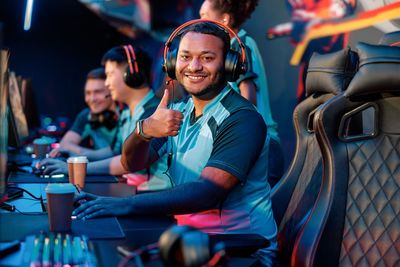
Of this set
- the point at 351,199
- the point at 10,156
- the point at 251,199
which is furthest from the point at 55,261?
the point at 10,156

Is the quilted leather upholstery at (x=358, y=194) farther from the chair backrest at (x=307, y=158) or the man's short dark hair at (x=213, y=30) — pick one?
the man's short dark hair at (x=213, y=30)

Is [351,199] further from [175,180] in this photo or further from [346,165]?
[175,180]

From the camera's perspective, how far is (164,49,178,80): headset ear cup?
88.5 inches

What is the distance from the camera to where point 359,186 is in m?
2.01

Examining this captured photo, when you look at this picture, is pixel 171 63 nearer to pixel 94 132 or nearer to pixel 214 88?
pixel 214 88

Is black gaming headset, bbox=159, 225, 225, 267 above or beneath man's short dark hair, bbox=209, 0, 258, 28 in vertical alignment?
beneath

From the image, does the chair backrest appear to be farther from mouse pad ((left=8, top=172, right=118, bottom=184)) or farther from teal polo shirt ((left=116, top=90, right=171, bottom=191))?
mouse pad ((left=8, top=172, right=118, bottom=184))

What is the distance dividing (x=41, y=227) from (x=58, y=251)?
292mm

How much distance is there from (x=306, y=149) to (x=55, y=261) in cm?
121

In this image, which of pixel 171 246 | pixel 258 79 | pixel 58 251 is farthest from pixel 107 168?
pixel 171 246

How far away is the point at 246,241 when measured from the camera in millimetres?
1655

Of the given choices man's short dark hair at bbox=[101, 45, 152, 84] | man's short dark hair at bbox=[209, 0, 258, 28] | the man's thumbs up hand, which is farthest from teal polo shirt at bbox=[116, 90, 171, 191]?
the man's thumbs up hand

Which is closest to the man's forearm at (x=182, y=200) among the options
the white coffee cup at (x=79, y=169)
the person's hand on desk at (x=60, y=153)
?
the white coffee cup at (x=79, y=169)

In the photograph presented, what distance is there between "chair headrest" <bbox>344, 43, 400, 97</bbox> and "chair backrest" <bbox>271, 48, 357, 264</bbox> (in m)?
0.25
